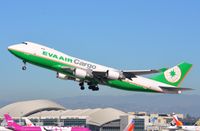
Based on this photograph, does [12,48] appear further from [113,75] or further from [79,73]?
[113,75]

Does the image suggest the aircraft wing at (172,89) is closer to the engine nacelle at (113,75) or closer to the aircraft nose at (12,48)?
the engine nacelle at (113,75)

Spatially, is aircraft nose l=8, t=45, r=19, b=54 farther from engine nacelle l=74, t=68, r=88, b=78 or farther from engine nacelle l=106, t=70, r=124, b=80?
engine nacelle l=106, t=70, r=124, b=80

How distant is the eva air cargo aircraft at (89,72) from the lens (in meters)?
73.8

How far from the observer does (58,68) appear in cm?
7369

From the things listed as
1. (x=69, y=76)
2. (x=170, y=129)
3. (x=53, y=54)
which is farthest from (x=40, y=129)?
(x=170, y=129)

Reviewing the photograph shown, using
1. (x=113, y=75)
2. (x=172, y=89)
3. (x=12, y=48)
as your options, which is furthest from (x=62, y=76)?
(x=172, y=89)

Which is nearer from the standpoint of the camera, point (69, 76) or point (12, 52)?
point (12, 52)

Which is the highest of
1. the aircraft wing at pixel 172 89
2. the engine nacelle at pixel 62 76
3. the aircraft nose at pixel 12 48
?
the aircraft nose at pixel 12 48

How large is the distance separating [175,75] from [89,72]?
769 inches

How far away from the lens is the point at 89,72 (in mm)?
76188

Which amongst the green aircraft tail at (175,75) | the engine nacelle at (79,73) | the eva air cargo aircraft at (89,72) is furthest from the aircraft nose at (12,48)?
the green aircraft tail at (175,75)

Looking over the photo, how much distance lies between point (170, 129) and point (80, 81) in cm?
7395

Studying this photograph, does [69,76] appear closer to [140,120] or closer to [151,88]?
[151,88]

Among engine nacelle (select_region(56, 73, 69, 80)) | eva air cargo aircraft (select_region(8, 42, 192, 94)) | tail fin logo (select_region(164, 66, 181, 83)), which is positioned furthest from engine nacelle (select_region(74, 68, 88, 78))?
tail fin logo (select_region(164, 66, 181, 83))
